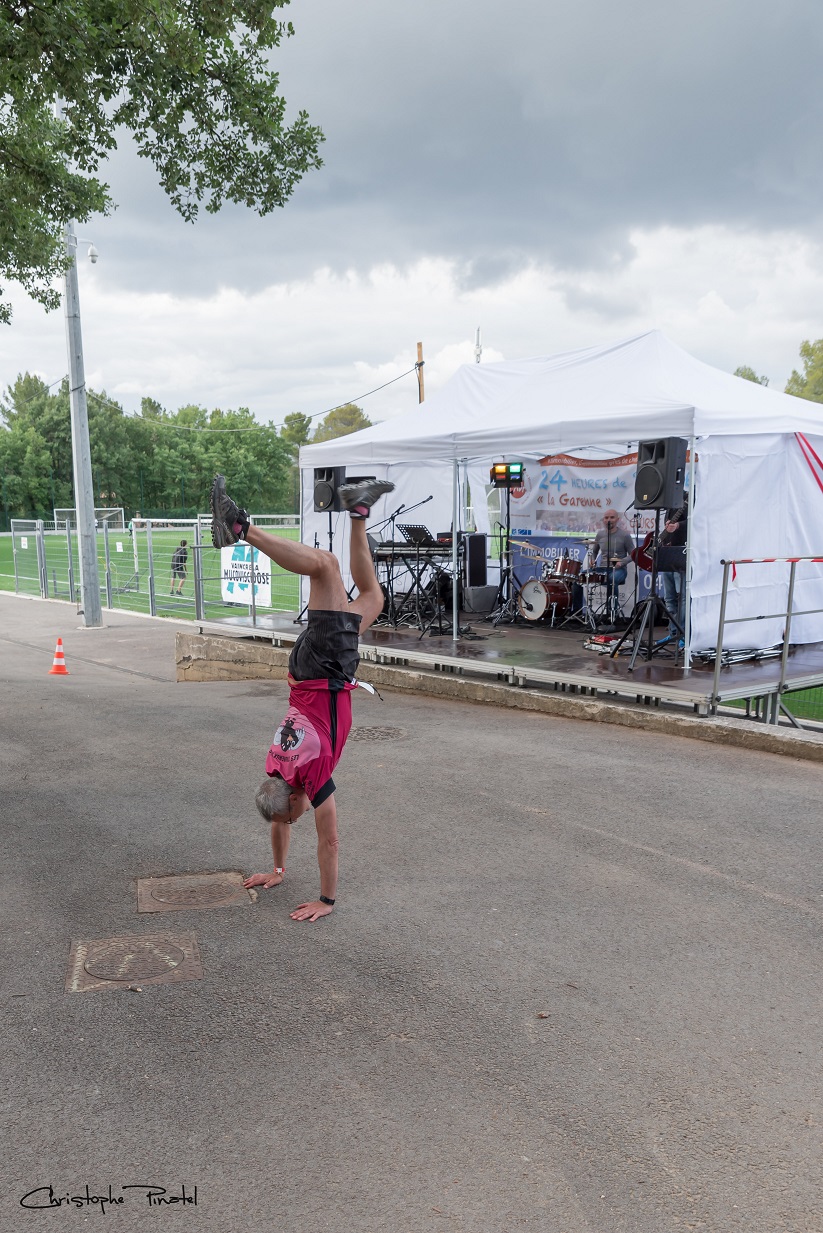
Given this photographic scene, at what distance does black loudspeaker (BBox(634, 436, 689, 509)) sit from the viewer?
970cm

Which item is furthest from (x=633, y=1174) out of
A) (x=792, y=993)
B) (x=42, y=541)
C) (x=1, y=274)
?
(x=42, y=541)

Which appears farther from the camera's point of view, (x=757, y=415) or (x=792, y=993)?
(x=757, y=415)

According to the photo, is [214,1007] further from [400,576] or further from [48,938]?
[400,576]

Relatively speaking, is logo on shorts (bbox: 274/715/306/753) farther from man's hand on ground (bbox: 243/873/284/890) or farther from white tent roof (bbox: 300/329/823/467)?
white tent roof (bbox: 300/329/823/467)

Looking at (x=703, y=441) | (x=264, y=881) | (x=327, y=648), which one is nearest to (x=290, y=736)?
(x=327, y=648)

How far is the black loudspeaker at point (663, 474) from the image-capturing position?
382 inches

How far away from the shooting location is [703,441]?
1007 centimetres

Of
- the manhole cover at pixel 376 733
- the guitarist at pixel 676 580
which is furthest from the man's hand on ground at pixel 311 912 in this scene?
the guitarist at pixel 676 580

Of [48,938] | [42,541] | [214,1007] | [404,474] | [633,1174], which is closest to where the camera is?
[633,1174]

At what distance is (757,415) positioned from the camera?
33.7 ft

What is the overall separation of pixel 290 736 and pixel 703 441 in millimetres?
6986

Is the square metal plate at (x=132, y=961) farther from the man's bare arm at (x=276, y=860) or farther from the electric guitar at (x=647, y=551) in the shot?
the electric guitar at (x=647, y=551)

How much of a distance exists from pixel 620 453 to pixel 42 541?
741 inches

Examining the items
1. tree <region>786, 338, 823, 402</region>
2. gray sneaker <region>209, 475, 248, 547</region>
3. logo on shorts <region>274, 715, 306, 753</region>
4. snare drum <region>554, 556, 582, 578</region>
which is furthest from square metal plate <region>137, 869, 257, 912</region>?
tree <region>786, 338, 823, 402</region>
